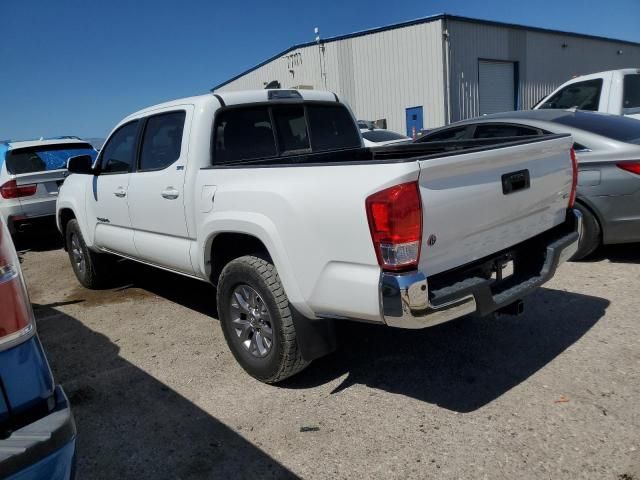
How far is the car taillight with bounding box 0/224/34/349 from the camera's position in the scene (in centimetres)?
164

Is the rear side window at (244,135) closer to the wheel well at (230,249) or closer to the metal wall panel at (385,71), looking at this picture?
the wheel well at (230,249)

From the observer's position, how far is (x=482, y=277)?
2.94 metres

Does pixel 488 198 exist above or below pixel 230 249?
above

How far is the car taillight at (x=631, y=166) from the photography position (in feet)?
15.6

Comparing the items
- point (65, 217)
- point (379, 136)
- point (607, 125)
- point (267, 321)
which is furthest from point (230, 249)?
point (379, 136)

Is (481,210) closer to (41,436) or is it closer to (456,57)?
(41,436)

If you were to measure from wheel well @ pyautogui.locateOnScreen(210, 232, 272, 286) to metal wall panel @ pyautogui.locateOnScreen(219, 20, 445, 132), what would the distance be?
1791cm

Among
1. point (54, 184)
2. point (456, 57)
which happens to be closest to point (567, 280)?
point (54, 184)

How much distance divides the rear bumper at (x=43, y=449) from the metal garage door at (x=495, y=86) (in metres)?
23.3

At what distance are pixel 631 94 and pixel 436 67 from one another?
46.2 feet

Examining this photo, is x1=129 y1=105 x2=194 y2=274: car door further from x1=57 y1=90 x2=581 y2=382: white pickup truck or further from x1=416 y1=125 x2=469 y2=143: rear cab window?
x1=416 y1=125 x2=469 y2=143: rear cab window

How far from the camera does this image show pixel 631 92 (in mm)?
7629

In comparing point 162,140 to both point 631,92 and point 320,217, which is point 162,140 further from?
point 631,92

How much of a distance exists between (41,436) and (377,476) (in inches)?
60.0
